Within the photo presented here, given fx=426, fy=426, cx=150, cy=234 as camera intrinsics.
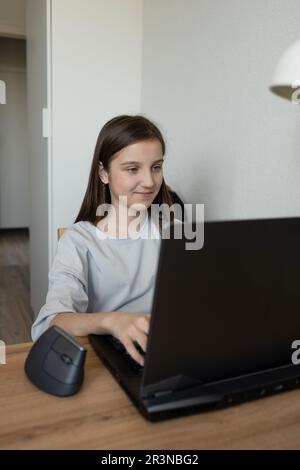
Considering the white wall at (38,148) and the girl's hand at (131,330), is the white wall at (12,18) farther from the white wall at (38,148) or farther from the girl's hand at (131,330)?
the girl's hand at (131,330)

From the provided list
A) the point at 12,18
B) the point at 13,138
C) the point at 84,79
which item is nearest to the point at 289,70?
the point at 84,79

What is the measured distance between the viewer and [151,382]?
62 cm

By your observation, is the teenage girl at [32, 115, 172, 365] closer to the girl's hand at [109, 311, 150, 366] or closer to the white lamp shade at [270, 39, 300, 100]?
the girl's hand at [109, 311, 150, 366]

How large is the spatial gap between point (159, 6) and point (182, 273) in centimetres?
168

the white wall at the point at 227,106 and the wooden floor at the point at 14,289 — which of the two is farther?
the wooden floor at the point at 14,289

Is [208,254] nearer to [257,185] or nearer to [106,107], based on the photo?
[257,185]

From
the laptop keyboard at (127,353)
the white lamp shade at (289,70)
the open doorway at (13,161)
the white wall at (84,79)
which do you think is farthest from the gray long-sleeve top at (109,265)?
the open doorway at (13,161)

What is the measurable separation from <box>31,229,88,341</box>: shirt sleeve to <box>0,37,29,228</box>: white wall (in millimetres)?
4002

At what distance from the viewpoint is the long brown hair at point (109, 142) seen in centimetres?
118

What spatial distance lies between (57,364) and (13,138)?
4.53 metres

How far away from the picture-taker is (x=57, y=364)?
2.28ft

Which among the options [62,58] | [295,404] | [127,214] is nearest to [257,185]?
[127,214]

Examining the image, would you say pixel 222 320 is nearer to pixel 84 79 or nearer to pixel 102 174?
pixel 102 174

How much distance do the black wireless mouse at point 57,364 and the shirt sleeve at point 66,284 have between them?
0.17 m
